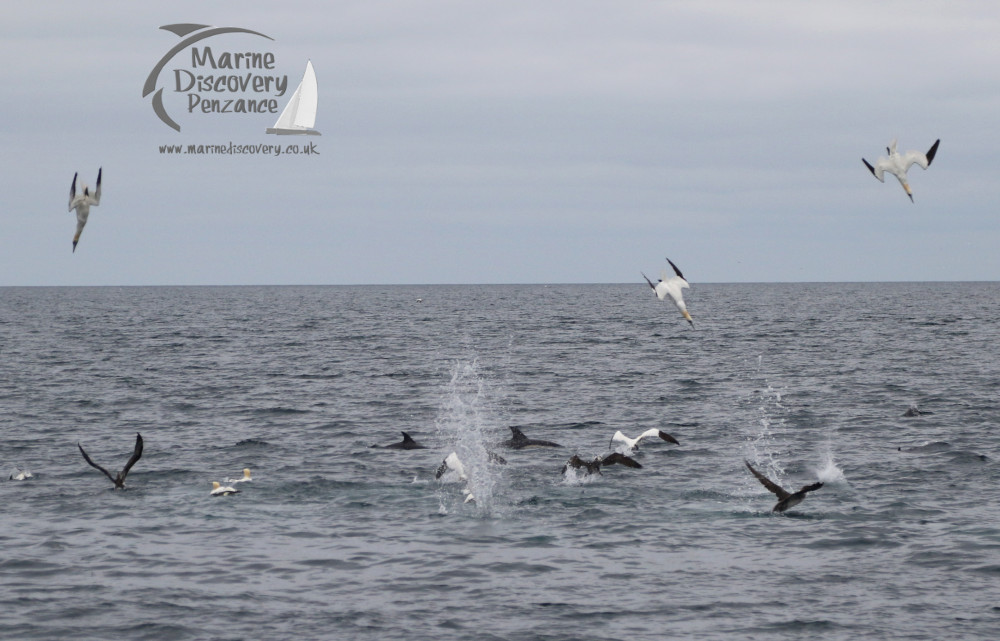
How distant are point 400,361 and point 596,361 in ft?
35.8

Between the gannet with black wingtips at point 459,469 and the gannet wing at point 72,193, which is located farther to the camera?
the gannet with black wingtips at point 459,469

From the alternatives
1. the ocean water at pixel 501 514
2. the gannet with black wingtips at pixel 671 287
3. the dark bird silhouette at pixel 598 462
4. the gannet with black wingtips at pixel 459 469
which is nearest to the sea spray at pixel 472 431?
the gannet with black wingtips at pixel 459 469

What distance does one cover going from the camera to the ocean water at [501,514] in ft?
52.3

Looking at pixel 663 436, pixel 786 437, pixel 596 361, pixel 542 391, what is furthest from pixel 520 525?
pixel 596 361

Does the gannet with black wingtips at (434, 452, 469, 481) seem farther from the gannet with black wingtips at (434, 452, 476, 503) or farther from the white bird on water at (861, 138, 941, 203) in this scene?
the white bird on water at (861, 138, 941, 203)

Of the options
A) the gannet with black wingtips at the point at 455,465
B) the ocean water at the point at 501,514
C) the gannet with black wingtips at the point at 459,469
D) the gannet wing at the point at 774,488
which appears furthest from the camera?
the gannet with black wingtips at the point at 455,465

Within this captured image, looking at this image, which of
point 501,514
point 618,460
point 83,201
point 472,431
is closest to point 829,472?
point 618,460

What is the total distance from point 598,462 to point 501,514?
14.3 ft

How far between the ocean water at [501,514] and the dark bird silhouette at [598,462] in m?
0.33

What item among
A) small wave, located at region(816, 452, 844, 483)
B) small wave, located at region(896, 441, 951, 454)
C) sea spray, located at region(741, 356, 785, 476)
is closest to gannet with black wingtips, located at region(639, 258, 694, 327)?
small wave, located at region(816, 452, 844, 483)

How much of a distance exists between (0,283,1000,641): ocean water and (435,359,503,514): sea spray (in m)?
0.16

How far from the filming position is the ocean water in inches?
628

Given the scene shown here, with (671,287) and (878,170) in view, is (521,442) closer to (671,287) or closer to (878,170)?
(671,287)

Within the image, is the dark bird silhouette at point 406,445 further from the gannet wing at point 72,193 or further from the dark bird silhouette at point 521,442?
the gannet wing at point 72,193
